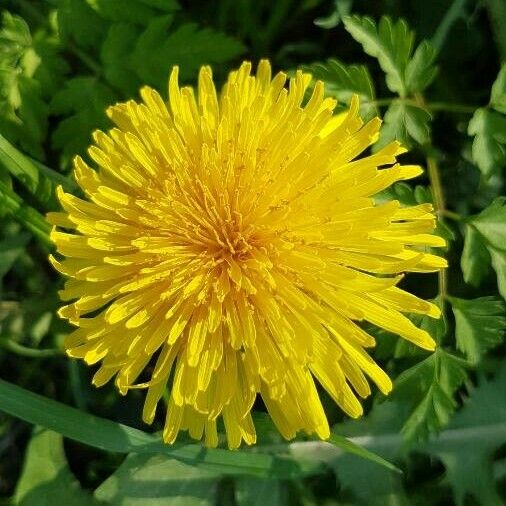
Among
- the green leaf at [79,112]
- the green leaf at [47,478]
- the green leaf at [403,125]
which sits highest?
the green leaf at [403,125]

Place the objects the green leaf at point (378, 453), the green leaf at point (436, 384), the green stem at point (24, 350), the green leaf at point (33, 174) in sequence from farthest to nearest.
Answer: the green stem at point (24, 350) → the green leaf at point (378, 453) → the green leaf at point (33, 174) → the green leaf at point (436, 384)

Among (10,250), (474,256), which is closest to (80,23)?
(10,250)

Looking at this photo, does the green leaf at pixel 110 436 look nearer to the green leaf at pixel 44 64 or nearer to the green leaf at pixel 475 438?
the green leaf at pixel 475 438

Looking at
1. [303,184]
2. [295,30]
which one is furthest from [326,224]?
[295,30]

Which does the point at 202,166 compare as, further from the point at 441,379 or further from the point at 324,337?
the point at 441,379

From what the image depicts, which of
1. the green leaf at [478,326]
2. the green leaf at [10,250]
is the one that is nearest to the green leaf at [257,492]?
the green leaf at [478,326]

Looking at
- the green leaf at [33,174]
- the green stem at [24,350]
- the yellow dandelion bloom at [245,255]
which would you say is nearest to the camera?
the yellow dandelion bloom at [245,255]

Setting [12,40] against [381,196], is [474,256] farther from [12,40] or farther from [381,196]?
[12,40]

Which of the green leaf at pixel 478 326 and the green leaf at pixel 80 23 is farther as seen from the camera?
the green leaf at pixel 80 23
